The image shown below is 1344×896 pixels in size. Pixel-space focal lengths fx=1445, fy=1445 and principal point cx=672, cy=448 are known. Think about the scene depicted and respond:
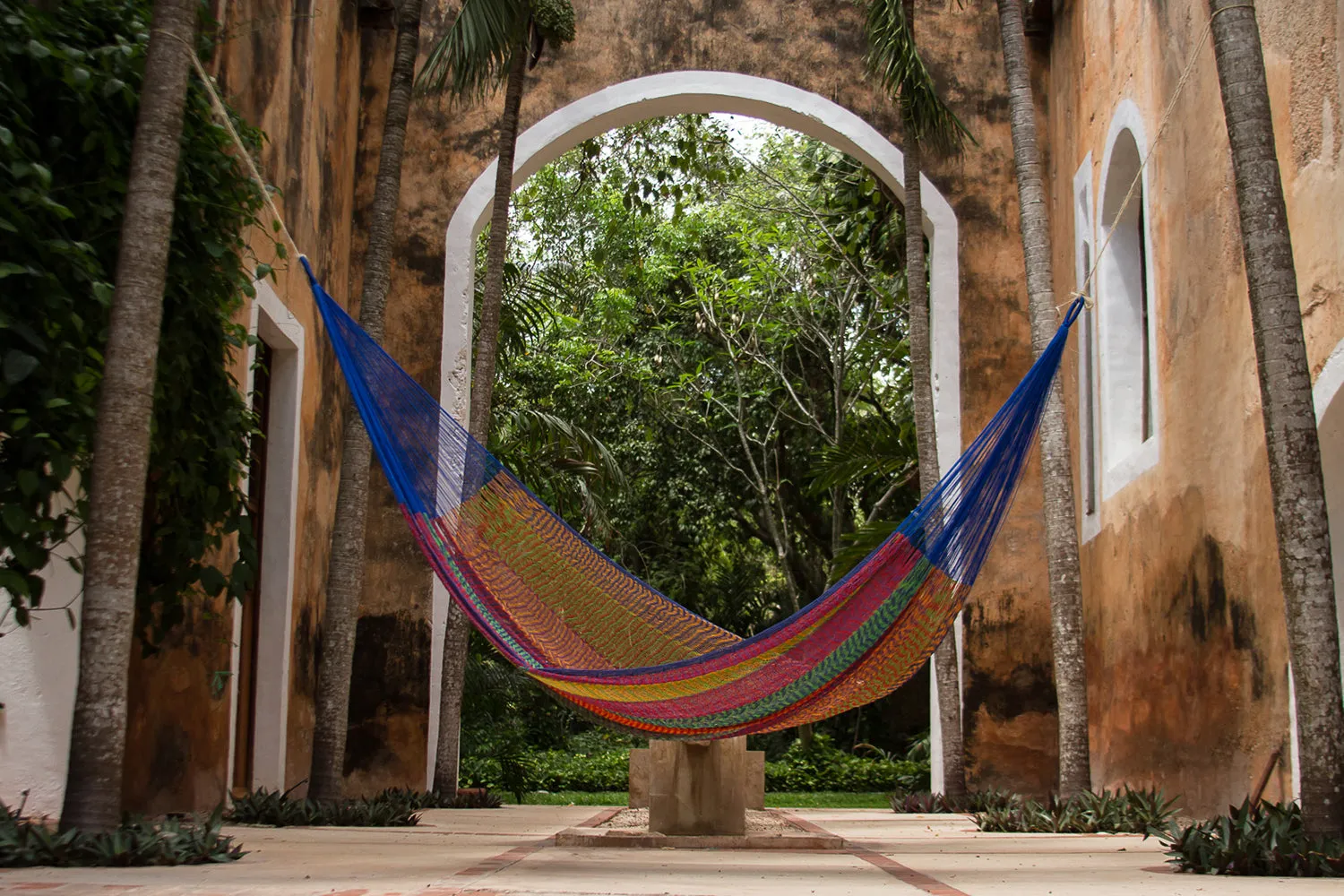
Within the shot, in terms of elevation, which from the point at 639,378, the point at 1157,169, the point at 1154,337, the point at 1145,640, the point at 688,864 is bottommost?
the point at 688,864

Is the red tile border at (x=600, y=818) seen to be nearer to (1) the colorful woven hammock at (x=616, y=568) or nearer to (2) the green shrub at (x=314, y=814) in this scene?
(2) the green shrub at (x=314, y=814)

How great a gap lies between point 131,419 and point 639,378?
8.49 m

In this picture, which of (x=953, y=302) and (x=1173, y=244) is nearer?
(x=1173, y=244)

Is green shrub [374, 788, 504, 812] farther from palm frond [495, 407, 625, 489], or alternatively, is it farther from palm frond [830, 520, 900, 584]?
palm frond [495, 407, 625, 489]

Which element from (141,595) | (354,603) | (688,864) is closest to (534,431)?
(354,603)

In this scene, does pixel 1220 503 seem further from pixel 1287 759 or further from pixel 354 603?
pixel 354 603

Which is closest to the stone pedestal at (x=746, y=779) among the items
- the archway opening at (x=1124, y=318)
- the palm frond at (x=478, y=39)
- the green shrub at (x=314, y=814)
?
the green shrub at (x=314, y=814)

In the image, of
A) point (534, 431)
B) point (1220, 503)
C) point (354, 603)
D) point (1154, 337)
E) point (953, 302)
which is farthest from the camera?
point (534, 431)

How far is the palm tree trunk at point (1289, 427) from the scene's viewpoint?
3.04m

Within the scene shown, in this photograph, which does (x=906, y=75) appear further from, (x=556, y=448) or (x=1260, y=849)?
(x=1260, y=849)

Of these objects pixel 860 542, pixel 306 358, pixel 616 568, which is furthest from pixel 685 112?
pixel 616 568

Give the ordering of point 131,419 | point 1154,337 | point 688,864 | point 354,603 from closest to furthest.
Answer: point 131,419 → point 688,864 → point 354,603 → point 1154,337

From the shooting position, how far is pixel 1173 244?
5.07 metres

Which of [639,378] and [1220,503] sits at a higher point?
[639,378]
